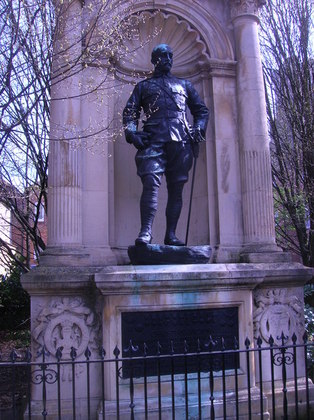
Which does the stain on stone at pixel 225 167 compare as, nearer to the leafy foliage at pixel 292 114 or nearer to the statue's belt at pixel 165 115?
the statue's belt at pixel 165 115

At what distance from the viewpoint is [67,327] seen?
18.1ft

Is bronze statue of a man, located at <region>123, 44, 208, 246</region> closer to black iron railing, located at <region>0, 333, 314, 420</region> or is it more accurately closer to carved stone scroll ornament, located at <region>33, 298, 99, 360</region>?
carved stone scroll ornament, located at <region>33, 298, 99, 360</region>

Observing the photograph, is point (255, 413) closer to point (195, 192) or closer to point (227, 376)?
point (227, 376)

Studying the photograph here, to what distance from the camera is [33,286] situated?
5426 mm

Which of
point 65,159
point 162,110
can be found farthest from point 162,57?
point 65,159

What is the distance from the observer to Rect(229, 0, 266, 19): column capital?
291 inches

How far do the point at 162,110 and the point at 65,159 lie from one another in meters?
1.55

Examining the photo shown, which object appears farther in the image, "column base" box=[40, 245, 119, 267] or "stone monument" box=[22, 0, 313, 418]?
"column base" box=[40, 245, 119, 267]

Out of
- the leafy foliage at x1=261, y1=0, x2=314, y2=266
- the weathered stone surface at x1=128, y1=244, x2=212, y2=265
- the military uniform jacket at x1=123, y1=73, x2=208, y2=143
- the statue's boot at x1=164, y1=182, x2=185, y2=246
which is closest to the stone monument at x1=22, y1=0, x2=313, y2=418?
the weathered stone surface at x1=128, y1=244, x2=212, y2=265

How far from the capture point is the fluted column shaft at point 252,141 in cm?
685

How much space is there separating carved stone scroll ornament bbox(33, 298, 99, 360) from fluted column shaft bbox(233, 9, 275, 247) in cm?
267

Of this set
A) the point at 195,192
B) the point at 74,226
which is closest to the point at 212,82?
the point at 195,192

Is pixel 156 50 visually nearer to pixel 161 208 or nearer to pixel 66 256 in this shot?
pixel 161 208

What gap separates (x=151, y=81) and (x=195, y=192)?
213cm
